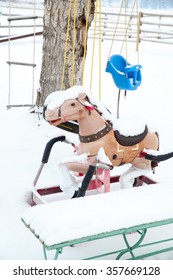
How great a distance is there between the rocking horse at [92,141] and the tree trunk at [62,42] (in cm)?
168

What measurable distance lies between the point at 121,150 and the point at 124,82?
1351 millimetres

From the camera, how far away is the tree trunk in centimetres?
452

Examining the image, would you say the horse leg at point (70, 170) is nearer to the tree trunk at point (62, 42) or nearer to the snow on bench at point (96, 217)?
the snow on bench at point (96, 217)

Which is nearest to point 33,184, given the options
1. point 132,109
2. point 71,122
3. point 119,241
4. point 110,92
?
point 71,122

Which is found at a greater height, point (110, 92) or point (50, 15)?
point (50, 15)

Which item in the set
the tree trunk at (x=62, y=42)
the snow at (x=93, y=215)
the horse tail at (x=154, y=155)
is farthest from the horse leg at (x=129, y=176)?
the tree trunk at (x=62, y=42)

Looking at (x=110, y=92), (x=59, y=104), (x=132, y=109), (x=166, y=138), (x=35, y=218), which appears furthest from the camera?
(x=110, y=92)

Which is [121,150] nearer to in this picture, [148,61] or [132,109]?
[132,109]

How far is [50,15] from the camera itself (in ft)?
15.4

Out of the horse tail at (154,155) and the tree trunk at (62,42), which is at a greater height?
the tree trunk at (62,42)

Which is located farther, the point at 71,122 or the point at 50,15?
the point at 50,15

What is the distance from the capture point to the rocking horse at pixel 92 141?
271 centimetres

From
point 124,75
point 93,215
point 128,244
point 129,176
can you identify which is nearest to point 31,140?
point 124,75
